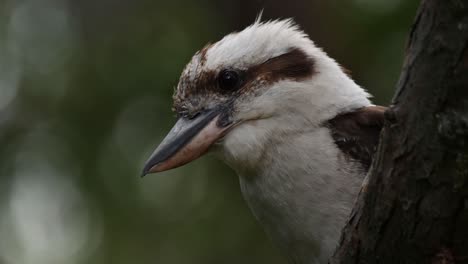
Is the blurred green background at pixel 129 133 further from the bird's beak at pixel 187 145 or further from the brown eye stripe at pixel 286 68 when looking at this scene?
the bird's beak at pixel 187 145

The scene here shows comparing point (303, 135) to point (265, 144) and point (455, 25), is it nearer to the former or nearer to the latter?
point (265, 144)

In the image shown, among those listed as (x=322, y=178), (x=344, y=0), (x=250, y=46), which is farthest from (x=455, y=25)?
(x=344, y=0)

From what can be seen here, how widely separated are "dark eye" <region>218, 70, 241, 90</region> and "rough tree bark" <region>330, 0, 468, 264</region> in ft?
3.19

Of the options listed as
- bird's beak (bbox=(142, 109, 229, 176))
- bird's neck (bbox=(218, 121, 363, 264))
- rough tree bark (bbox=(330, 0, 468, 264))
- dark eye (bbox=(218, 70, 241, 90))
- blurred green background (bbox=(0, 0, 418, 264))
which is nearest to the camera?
rough tree bark (bbox=(330, 0, 468, 264))

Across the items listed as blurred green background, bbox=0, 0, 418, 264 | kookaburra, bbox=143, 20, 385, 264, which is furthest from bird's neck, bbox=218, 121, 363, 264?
blurred green background, bbox=0, 0, 418, 264

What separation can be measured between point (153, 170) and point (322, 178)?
65cm

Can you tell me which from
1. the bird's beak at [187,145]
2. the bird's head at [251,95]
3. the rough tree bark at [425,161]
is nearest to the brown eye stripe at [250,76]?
the bird's head at [251,95]

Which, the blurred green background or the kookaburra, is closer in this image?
the kookaburra

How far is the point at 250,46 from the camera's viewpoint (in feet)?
12.0

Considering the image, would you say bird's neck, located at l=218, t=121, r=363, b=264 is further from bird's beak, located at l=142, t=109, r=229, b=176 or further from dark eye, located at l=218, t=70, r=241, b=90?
dark eye, located at l=218, t=70, r=241, b=90

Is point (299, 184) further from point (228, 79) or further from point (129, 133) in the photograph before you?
point (129, 133)

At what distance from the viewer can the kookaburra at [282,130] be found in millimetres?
3346

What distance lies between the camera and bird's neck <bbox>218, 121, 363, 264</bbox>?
3.32 m

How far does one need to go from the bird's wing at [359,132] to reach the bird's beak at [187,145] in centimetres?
44
